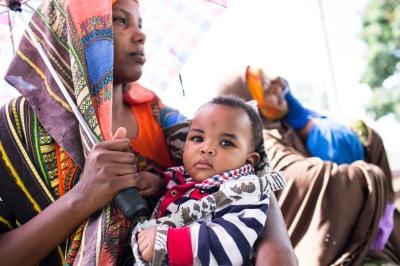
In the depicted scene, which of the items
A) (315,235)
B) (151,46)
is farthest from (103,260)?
(315,235)

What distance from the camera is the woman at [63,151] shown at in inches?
45.3

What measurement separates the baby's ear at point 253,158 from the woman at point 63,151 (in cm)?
20

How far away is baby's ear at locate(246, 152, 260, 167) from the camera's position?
4.70ft

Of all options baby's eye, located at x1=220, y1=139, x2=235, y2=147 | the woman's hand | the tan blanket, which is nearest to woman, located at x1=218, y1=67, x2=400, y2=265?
the tan blanket

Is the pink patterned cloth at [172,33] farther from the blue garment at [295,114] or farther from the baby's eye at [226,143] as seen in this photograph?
the blue garment at [295,114]

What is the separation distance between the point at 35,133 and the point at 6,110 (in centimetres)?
14

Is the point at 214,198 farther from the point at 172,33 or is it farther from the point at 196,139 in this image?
the point at 172,33

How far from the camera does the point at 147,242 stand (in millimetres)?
1113

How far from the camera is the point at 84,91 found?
1.23m

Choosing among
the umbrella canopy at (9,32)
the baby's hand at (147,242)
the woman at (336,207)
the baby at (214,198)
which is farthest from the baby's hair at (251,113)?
the woman at (336,207)

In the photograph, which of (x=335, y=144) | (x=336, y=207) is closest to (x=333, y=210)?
(x=336, y=207)

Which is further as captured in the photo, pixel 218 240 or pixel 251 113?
pixel 251 113

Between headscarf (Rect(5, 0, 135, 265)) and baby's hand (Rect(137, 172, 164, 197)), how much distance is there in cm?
13

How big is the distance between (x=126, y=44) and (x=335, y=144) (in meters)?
1.82
